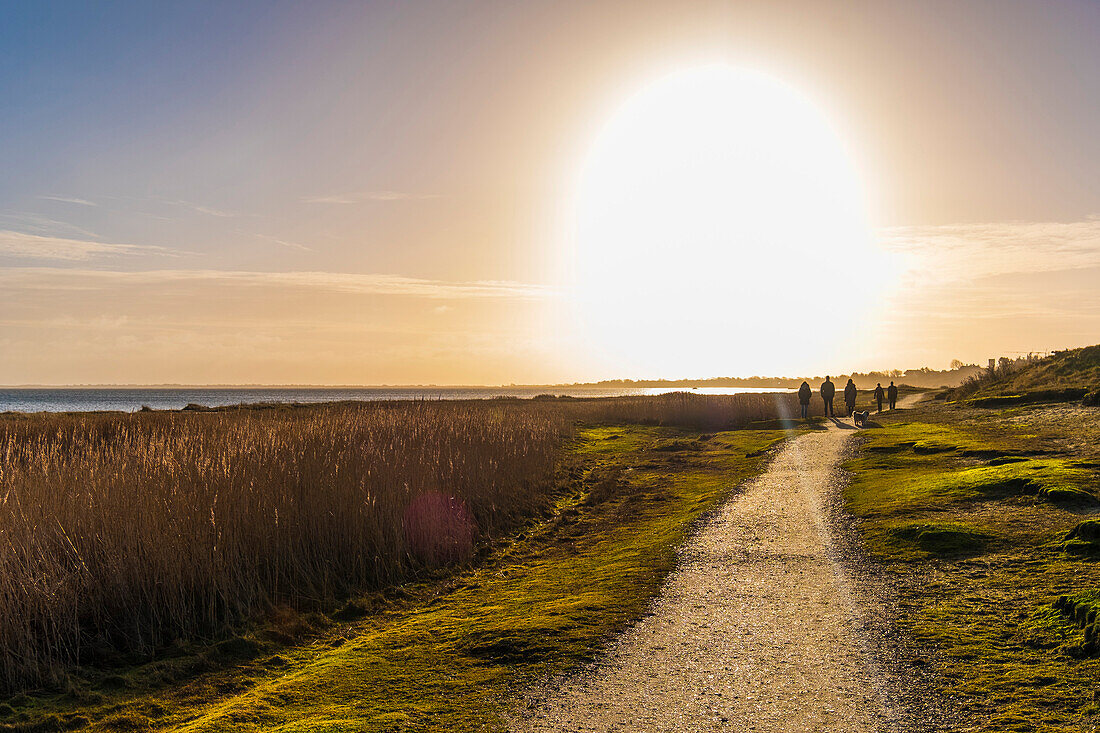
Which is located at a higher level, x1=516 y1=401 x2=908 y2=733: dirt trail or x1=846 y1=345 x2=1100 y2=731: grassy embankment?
x1=846 y1=345 x2=1100 y2=731: grassy embankment

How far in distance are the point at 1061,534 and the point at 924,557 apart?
2072 mm

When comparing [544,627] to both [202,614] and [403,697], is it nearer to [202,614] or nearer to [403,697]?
[403,697]

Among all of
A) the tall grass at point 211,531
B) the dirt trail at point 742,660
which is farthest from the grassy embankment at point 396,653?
the dirt trail at point 742,660

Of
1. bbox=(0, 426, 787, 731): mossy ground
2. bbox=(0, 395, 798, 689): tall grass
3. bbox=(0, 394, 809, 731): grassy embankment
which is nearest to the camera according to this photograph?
bbox=(0, 426, 787, 731): mossy ground

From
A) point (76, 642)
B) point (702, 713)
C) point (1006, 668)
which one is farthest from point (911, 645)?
point (76, 642)

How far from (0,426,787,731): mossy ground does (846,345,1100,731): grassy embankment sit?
3549 mm

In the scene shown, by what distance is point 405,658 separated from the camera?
317 inches

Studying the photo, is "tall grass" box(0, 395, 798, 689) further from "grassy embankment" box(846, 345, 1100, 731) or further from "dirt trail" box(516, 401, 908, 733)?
"grassy embankment" box(846, 345, 1100, 731)

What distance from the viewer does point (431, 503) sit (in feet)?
48.5

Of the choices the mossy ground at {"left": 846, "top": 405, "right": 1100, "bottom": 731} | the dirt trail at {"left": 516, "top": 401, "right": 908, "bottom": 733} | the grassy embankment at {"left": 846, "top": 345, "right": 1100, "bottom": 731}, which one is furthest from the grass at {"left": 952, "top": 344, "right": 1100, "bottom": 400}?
the dirt trail at {"left": 516, "top": 401, "right": 908, "bottom": 733}

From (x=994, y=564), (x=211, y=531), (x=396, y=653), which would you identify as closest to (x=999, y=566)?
(x=994, y=564)

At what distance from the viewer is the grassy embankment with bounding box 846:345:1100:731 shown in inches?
239

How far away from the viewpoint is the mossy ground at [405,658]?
21.9 ft

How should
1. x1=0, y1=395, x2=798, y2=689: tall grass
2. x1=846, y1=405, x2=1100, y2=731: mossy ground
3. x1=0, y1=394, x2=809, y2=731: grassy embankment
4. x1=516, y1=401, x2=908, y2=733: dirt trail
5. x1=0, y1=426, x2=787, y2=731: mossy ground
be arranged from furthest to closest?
1. x1=0, y1=395, x2=798, y2=689: tall grass
2. x1=0, y1=394, x2=809, y2=731: grassy embankment
3. x1=0, y1=426, x2=787, y2=731: mossy ground
4. x1=846, y1=405, x2=1100, y2=731: mossy ground
5. x1=516, y1=401, x2=908, y2=733: dirt trail
